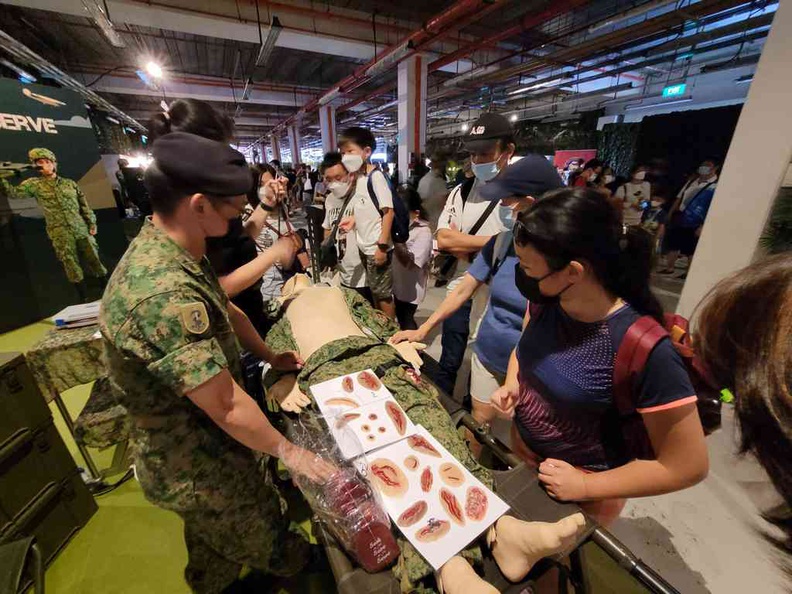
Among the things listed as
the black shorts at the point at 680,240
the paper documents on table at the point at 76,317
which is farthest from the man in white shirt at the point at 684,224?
the paper documents on table at the point at 76,317

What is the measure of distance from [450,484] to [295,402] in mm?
737

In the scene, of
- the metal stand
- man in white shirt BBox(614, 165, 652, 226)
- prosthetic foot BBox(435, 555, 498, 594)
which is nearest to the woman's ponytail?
prosthetic foot BBox(435, 555, 498, 594)

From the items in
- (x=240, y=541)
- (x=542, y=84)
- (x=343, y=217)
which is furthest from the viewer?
(x=542, y=84)

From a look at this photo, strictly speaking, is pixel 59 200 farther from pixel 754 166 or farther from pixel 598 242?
pixel 754 166

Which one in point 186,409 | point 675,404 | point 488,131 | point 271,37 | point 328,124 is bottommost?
point 186,409

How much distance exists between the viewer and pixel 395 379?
4.98 ft

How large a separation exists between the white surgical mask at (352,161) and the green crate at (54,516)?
241 cm

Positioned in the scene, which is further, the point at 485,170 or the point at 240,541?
the point at 485,170

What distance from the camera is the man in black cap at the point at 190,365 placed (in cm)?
81

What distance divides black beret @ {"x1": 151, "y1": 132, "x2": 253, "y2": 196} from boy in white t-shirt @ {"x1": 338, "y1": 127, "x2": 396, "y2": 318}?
62.2 inches

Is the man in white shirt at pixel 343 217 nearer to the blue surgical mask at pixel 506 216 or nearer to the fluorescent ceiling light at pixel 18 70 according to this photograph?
the blue surgical mask at pixel 506 216

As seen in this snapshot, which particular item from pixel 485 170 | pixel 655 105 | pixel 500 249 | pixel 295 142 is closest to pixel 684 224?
pixel 485 170

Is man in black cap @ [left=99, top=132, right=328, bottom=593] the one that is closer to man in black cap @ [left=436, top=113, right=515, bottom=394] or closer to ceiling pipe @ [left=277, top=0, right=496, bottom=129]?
man in black cap @ [left=436, top=113, right=515, bottom=394]

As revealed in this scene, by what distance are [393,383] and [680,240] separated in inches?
236
